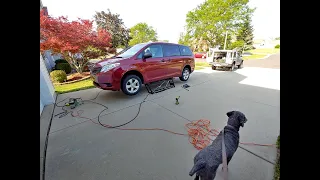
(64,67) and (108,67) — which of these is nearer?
(108,67)

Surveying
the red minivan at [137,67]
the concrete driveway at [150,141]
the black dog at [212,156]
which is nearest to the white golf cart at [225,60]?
the red minivan at [137,67]

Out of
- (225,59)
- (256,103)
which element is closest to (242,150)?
(256,103)

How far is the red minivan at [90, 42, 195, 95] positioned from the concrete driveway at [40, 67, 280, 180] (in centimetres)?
56

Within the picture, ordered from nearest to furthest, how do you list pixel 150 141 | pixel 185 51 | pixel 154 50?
1. pixel 150 141
2. pixel 154 50
3. pixel 185 51

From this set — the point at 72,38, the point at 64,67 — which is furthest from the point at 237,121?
the point at 64,67

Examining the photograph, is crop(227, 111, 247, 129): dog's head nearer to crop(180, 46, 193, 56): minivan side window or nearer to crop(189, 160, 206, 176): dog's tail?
crop(189, 160, 206, 176): dog's tail

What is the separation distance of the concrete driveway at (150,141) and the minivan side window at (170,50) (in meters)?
1.95

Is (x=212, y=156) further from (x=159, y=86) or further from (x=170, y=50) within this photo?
(x=170, y=50)

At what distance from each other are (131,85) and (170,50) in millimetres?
2237

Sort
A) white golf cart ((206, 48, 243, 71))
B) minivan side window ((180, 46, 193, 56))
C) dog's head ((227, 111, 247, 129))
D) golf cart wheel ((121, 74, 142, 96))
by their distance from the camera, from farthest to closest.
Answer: white golf cart ((206, 48, 243, 71))
minivan side window ((180, 46, 193, 56))
golf cart wheel ((121, 74, 142, 96))
dog's head ((227, 111, 247, 129))

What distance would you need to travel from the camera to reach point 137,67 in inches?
194

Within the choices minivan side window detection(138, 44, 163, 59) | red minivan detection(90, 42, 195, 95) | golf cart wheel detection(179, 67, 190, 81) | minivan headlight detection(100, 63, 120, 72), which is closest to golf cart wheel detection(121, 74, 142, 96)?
red minivan detection(90, 42, 195, 95)

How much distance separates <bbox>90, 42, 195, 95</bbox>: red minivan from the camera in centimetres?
458
